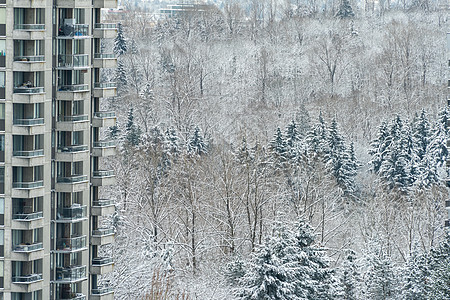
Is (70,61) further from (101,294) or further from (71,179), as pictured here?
(101,294)

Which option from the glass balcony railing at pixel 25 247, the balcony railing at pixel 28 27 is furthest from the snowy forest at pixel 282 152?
the balcony railing at pixel 28 27

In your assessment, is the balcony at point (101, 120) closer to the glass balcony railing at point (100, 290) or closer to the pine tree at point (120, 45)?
the glass balcony railing at point (100, 290)

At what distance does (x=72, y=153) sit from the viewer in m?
47.1

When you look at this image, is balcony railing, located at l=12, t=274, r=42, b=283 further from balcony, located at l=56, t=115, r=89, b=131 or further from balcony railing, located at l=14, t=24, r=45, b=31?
balcony railing, located at l=14, t=24, r=45, b=31

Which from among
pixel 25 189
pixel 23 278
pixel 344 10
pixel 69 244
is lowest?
pixel 23 278

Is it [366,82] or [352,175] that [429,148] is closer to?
[352,175]

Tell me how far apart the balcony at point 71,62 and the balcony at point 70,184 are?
3772mm

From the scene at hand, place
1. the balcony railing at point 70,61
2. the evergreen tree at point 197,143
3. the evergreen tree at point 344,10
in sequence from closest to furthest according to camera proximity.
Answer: the balcony railing at point 70,61
the evergreen tree at point 197,143
the evergreen tree at point 344,10

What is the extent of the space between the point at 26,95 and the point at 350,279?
22.1 metres

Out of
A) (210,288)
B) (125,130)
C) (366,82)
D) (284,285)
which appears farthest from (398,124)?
(284,285)

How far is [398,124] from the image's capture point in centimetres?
10694

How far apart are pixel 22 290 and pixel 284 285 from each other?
13500 millimetres

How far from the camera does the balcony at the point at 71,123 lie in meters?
47.0

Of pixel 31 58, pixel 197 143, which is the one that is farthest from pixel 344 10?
pixel 31 58
